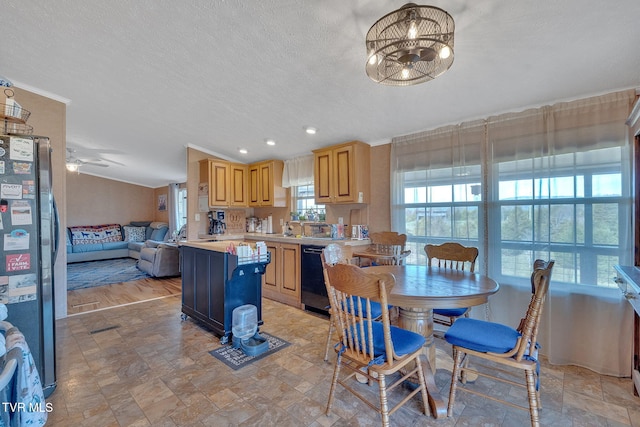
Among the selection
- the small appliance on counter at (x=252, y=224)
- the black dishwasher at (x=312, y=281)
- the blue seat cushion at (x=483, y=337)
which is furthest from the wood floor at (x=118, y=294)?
the blue seat cushion at (x=483, y=337)

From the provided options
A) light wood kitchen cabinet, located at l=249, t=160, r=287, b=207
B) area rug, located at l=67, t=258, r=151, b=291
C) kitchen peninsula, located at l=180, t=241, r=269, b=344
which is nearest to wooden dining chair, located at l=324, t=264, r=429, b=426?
kitchen peninsula, located at l=180, t=241, r=269, b=344

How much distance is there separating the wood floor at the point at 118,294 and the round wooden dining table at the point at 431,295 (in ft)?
12.1

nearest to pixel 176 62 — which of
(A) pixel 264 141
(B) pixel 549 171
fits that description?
(A) pixel 264 141

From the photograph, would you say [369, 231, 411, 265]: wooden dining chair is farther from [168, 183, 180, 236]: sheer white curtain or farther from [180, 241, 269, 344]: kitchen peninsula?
[168, 183, 180, 236]: sheer white curtain

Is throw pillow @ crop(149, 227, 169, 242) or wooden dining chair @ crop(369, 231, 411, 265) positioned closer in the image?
wooden dining chair @ crop(369, 231, 411, 265)

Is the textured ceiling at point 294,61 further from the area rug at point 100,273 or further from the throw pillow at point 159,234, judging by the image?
the throw pillow at point 159,234

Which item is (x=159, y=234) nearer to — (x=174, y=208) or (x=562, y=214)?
(x=174, y=208)

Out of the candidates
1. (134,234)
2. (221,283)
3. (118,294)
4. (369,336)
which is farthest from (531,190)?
(134,234)

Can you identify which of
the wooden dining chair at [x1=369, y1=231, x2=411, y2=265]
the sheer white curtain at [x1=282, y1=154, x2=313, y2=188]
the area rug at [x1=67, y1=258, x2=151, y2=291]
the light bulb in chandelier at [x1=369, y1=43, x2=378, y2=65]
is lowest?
the area rug at [x1=67, y1=258, x2=151, y2=291]

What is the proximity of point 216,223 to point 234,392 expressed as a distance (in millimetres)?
3349

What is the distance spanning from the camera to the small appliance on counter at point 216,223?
16.1ft

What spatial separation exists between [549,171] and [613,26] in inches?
42.8

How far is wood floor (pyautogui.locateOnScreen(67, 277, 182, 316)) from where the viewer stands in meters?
3.87

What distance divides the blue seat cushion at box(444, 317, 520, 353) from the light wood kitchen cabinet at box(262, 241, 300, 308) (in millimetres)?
2239
